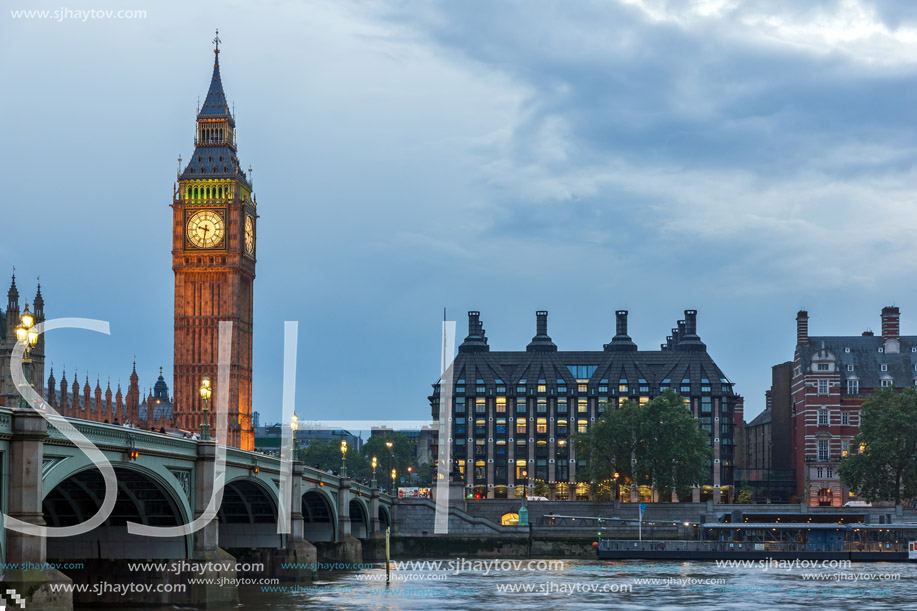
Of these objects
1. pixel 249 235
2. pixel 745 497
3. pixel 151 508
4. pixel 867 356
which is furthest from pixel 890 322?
pixel 151 508

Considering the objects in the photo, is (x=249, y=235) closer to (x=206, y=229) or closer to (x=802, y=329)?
(x=206, y=229)

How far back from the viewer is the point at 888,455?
146m

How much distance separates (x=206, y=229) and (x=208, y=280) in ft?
23.4

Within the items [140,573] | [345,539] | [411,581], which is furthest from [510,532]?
[140,573]

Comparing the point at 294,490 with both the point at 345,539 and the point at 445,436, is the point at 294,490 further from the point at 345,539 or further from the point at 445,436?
the point at 445,436

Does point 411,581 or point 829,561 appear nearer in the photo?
point 411,581

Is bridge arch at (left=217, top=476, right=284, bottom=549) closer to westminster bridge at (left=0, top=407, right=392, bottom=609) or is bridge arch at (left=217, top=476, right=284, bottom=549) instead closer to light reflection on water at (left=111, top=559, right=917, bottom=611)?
westminster bridge at (left=0, top=407, right=392, bottom=609)

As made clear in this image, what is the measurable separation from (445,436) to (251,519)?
361 ft

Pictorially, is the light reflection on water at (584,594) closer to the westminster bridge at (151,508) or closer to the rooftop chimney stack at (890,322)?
the westminster bridge at (151,508)

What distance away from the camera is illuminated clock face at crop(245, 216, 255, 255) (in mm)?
182875

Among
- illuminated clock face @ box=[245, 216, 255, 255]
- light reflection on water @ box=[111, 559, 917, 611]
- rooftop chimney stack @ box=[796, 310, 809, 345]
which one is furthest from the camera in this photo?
illuminated clock face @ box=[245, 216, 255, 255]

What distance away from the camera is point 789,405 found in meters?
184

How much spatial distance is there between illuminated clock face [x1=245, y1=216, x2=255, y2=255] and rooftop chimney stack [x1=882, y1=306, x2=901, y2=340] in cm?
8938

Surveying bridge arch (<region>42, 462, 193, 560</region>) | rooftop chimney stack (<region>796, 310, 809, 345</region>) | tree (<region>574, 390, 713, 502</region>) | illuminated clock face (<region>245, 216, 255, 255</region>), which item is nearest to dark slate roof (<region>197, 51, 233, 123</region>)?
illuminated clock face (<region>245, 216, 255, 255</region>)
